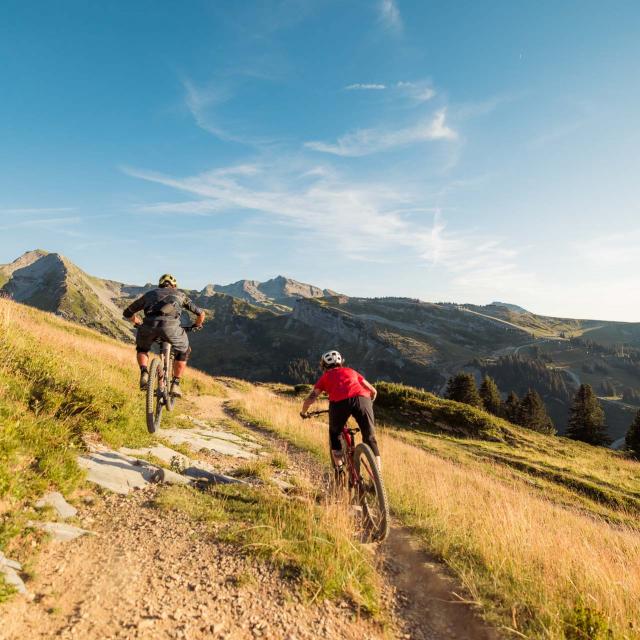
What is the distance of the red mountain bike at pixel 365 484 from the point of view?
19.8ft

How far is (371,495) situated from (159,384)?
557cm

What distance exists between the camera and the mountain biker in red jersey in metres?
6.78

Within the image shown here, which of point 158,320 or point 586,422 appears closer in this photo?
point 158,320

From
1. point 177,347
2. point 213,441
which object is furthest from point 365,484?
point 213,441

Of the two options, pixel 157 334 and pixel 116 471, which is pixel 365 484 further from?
pixel 157 334

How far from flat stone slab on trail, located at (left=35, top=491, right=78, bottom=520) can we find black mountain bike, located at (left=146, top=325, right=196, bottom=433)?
3.49 m

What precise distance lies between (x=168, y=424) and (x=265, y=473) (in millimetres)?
4823

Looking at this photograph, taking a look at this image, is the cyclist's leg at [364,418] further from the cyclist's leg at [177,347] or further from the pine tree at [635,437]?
the pine tree at [635,437]

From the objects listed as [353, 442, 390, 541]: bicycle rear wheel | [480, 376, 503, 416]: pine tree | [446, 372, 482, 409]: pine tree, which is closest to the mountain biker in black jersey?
[353, 442, 390, 541]: bicycle rear wheel

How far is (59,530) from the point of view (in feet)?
14.5

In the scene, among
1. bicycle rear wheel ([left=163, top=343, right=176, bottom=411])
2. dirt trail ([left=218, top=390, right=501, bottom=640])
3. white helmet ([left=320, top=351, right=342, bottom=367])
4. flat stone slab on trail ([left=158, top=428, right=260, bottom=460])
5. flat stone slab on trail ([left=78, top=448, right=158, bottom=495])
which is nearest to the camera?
dirt trail ([left=218, top=390, right=501, bottom=640])

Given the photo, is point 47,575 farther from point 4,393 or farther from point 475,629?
point 475,629

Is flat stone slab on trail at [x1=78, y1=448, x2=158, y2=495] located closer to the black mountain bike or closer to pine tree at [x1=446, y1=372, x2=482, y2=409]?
the black mountain bike

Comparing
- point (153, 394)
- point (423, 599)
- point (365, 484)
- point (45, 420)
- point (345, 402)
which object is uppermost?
point (345, 402)
